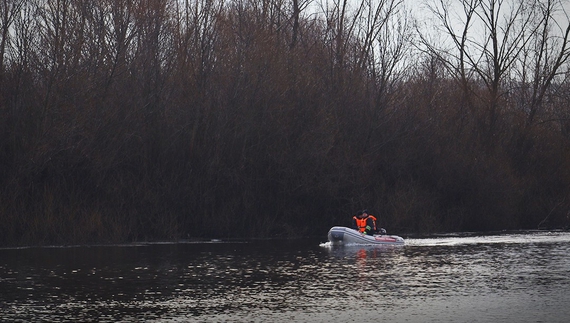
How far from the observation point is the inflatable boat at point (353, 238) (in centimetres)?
3203

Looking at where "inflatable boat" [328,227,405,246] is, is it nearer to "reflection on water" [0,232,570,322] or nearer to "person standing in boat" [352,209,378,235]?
"reflection on water" [0,232,570,322]

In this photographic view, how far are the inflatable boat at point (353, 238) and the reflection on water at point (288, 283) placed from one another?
0.47 metres

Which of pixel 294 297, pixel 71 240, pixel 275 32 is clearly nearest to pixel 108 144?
pixel 71 240

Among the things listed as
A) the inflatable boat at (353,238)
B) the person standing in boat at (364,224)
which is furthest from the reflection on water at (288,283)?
the person standing in boat at (364,224)

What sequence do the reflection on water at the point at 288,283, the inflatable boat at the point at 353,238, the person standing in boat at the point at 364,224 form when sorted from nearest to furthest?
1. the reflection on water at the point at 288,283
2. the inflatable boat at the point at 353,238
3. the person standing in boat at the point at 364,224

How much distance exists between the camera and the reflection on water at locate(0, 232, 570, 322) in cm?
1587

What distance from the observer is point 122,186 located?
3494 centimetres

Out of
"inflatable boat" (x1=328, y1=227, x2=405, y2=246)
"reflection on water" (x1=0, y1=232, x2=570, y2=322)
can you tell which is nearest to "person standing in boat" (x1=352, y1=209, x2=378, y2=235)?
"inflatable boat" (x1=328, y1=227, x2=405, y2=246)

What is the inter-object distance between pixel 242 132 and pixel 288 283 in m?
17.9

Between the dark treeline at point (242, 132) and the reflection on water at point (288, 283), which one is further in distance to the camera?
the dark treeline at point (242, 132)

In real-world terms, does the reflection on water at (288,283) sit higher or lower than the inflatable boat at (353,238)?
lower

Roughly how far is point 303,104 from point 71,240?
12.4 m

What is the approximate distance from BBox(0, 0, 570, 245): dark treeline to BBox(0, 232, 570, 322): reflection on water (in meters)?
4.13

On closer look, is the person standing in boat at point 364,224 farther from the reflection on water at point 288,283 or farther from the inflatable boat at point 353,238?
the reflection on water at point 288,283
